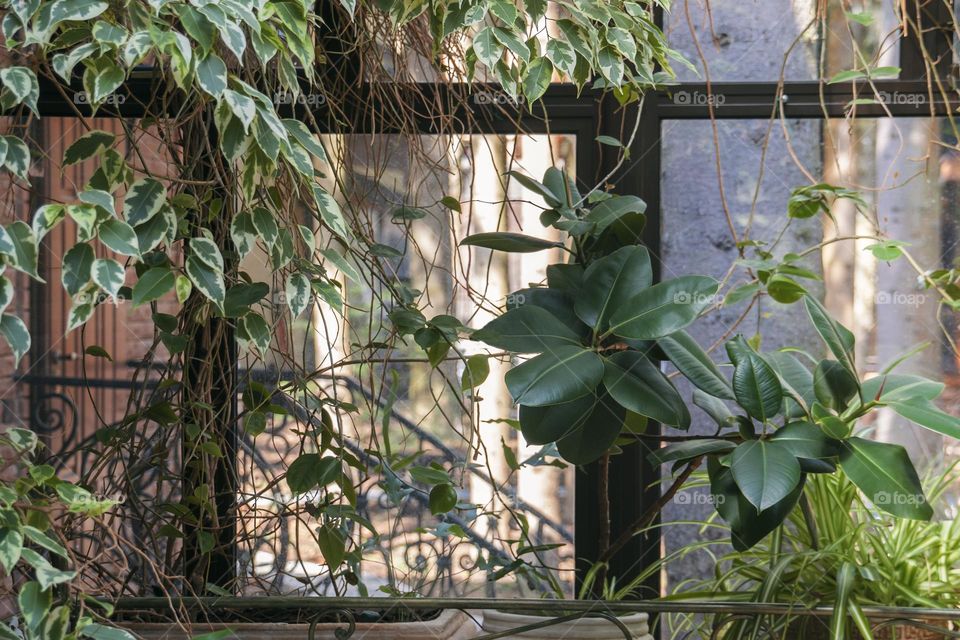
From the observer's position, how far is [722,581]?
1.73 m

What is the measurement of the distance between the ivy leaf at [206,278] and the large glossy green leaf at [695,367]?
0.70 m

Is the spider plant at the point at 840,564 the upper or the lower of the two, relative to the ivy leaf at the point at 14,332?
lower

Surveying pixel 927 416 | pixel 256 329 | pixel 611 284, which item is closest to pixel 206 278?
pixel 256 329

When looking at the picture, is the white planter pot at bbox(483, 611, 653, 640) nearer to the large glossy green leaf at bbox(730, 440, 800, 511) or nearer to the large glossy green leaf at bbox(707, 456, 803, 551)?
the large glossy green leaf at bbox(707, 456, 803, 551)

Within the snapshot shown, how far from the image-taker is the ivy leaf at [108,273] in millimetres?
1125

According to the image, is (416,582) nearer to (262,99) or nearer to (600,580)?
(600,580)

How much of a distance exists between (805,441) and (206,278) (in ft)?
2.97

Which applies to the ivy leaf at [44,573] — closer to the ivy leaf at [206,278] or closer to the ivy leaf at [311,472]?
the ivy leaf at [206,278]

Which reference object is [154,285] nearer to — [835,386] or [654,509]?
[654,509]

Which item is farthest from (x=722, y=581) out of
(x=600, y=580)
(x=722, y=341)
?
(x=722, y=341)

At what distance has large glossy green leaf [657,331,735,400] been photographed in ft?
4.94

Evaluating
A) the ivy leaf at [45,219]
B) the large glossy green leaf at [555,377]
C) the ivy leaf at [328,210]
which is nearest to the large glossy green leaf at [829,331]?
the large glossy green leaf at [555,377]

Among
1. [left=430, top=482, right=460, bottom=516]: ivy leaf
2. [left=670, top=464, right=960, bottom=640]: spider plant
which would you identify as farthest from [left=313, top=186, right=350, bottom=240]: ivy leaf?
[left=670, top=464, right=960, bottom=640]: spider plant

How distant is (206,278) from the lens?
1281 millimetres
